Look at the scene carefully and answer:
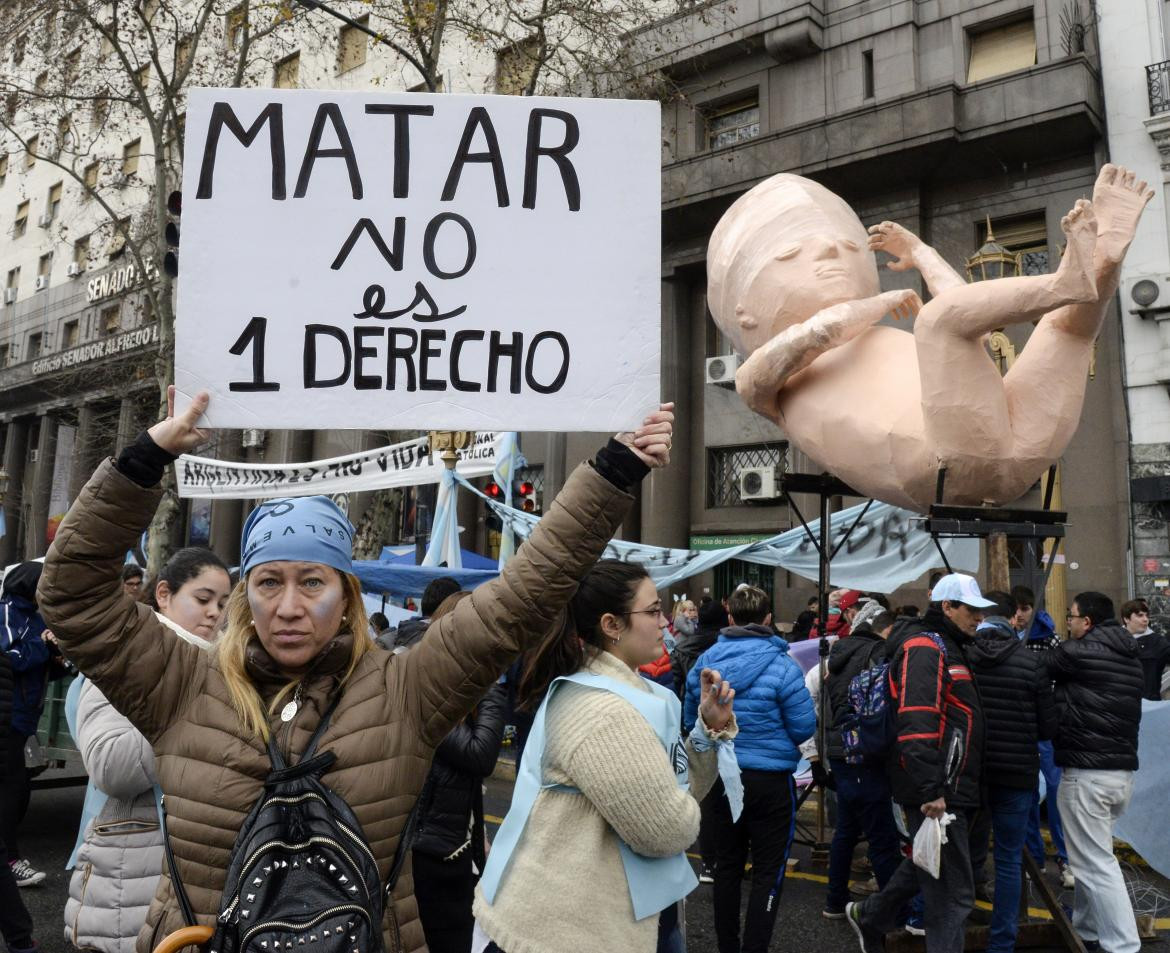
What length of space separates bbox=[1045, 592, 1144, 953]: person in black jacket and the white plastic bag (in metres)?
1.20

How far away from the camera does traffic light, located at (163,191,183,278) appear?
2520mm

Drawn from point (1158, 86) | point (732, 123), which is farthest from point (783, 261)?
point (732, 123)

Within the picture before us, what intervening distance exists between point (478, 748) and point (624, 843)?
1.14 metres

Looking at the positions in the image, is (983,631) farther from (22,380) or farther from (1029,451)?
(22,380)

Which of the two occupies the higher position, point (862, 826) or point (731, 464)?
point (731, 464)

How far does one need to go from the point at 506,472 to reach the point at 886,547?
436 centimetres

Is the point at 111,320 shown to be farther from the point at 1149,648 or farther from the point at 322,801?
the point at 322,801

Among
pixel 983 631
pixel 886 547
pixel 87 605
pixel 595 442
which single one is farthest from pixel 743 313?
pixel 595 442

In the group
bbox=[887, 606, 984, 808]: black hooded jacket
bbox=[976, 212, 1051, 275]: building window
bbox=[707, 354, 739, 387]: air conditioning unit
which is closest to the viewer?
bbox=[887, 606, 984, 808]: black hooded jacket

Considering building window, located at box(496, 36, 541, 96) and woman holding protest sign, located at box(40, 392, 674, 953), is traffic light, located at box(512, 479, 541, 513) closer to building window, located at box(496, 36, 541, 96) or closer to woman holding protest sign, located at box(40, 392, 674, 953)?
building window, located at box(496, 36, 541, 96)

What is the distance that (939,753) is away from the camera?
14.8 ft

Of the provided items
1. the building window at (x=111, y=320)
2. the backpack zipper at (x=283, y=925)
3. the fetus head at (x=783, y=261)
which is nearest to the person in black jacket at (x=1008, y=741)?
the fetus head at (x=783, y=261)

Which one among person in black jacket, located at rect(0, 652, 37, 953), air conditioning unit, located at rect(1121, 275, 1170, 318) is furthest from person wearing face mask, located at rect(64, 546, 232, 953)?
air conditioning unit, located at rect(1121, 275, 1170, 318)

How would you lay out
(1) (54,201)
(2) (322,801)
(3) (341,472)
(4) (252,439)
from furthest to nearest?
1. (1) (54,201)
2. (4) (252,439)
3. (3) (341,472)
4. (2) (322,801)
